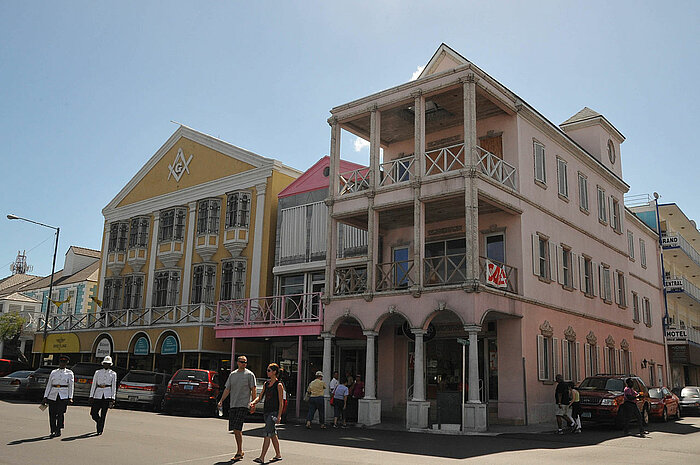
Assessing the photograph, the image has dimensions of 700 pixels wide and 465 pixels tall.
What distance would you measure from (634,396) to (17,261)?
73.3 meters

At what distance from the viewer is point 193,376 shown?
68.7 feet

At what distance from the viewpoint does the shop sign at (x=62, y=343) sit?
32875mm

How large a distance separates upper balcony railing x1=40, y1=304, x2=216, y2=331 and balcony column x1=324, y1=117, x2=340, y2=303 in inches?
305

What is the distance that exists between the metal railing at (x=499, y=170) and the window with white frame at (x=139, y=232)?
19.6 metres

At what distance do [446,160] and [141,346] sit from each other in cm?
1741

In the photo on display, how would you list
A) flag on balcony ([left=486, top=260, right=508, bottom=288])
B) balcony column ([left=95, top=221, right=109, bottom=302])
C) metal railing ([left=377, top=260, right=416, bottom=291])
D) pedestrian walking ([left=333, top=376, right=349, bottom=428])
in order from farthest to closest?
balcony column ([left=95, top=221, right=109, bottom=302])
metal railing ([left=377, top=260, right=416, bottom=291])
flag on balcony ([left=486, top=260, right=508, bottom=288])
pedestrian walking ([left=333, top=376, right=349, bottom=428])

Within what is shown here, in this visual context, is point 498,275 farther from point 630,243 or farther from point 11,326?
point 11,326

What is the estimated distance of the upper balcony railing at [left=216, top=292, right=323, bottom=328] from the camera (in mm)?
23641

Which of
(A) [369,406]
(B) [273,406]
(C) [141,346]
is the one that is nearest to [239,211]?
(C) [141,346]

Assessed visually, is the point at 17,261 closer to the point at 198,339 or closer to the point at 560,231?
the point at 198,339

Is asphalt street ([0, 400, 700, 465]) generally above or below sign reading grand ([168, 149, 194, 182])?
below

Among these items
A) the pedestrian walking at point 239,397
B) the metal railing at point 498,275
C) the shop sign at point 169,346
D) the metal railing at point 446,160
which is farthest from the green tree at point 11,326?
the pedestrian walking at point 239,397

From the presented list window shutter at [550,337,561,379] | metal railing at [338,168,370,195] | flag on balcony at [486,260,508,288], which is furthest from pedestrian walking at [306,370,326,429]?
window shutter at [550,337,561,379]

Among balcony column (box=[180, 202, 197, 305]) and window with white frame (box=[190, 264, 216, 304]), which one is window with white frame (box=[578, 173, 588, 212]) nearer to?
window with white frame (box=[190, 264, 216, 304])
